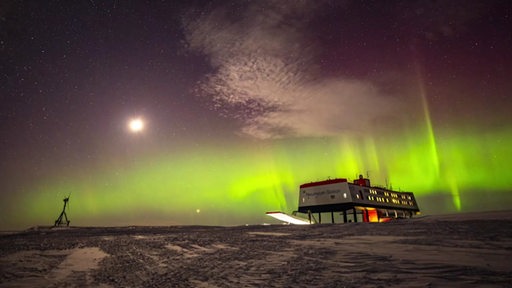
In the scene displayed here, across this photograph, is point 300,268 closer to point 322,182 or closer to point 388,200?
point 322,182

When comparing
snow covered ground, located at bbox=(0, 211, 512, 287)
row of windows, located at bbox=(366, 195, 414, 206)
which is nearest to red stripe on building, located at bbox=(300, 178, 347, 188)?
row of windows, located at bbox=(366, 195, 414, 206)

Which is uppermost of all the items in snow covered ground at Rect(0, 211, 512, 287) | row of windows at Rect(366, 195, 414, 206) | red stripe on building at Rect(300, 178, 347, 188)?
red stripe on building at Rect(300, 178, 347, 188)

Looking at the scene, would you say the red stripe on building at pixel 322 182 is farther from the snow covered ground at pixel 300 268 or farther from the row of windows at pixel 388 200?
the snow covered ground at pixel 300 268

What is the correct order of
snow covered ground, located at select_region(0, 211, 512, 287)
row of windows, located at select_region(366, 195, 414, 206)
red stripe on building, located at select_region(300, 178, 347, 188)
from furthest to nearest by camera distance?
row of windows, located at select_region(366, 195, 414, 206), red stripe on building, located at select_region(300, 178, 347, 188), snow covered ground, located at select_region(0, 211, 512, 287)

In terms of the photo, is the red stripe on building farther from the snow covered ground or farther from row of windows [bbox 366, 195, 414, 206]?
the snow covered ground

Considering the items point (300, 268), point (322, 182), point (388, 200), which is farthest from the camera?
point (388, 200)

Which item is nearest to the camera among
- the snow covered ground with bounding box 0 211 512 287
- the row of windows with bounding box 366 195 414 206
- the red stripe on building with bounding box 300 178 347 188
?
the snow covered ground with bounding box 0 211 512 287

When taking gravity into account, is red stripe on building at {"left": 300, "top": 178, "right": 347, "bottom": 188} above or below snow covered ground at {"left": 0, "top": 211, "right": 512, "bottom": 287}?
above

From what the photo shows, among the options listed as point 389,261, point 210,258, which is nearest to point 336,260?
point 389,261

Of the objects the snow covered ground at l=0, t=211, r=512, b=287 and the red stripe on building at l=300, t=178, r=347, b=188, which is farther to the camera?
the red stripe on building at l=300, t=178, r=347, b=188

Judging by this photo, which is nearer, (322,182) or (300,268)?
(300,268)

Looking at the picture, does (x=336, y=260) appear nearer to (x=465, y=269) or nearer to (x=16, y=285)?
(x=465, y=269)

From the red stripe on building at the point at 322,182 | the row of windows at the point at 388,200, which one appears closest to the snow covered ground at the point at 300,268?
the red stripe on building at the point at 322,182

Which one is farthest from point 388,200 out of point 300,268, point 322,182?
point 300,268
